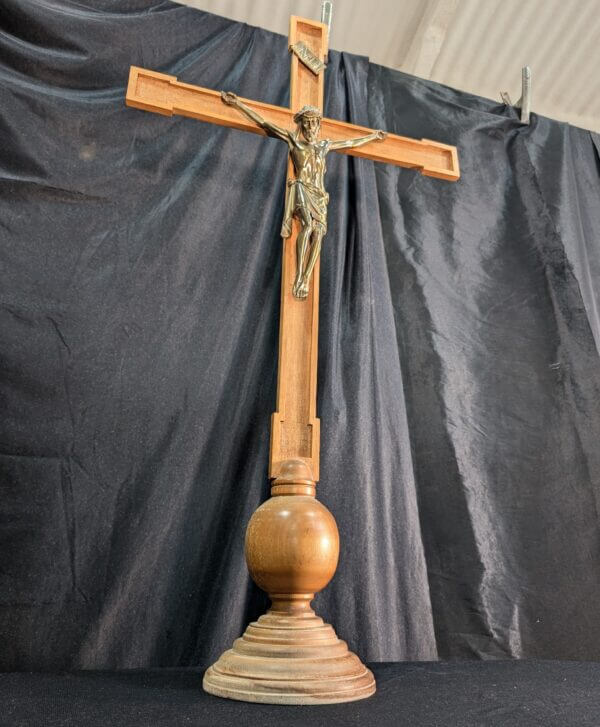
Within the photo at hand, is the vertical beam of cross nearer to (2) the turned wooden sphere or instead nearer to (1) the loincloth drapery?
(1) the loincloth drapery

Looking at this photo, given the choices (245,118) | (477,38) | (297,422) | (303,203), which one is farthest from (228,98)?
(477,38)

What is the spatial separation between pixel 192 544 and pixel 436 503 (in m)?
0.64

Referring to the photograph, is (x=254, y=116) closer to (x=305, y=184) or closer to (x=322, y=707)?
(x=305, y=184)

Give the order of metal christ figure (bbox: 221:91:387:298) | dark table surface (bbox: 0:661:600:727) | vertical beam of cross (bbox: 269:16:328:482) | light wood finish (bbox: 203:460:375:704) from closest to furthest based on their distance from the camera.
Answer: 1. dark table surface (bbox: 0:661:600:727)
2. light wood finish (bbox: 203:460:375:704)
3. vertical beam of cross (bbox: 269:16:328:482)
4. metal christ figure (bbox: 221:91:387:298)

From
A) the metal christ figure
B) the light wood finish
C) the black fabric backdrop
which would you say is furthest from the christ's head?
the light wood finish

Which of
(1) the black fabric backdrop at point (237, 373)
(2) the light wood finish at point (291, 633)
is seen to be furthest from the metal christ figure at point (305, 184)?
(2) the light wood finish at point (291, 633)

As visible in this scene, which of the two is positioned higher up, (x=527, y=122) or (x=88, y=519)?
(x=527, y=122)

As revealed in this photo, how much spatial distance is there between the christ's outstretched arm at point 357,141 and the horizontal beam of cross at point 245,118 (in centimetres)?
1

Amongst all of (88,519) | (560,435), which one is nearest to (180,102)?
(88,519)

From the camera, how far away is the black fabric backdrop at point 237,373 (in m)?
1.48

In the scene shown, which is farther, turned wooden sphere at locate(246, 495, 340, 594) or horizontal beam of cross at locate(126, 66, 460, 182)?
horizontal beam of cross at locate(126, 66, 460, 182)

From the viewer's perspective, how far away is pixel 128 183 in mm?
1810

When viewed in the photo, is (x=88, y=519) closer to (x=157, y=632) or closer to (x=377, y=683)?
(x=157, y=632)

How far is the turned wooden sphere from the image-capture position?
101 centimetres
